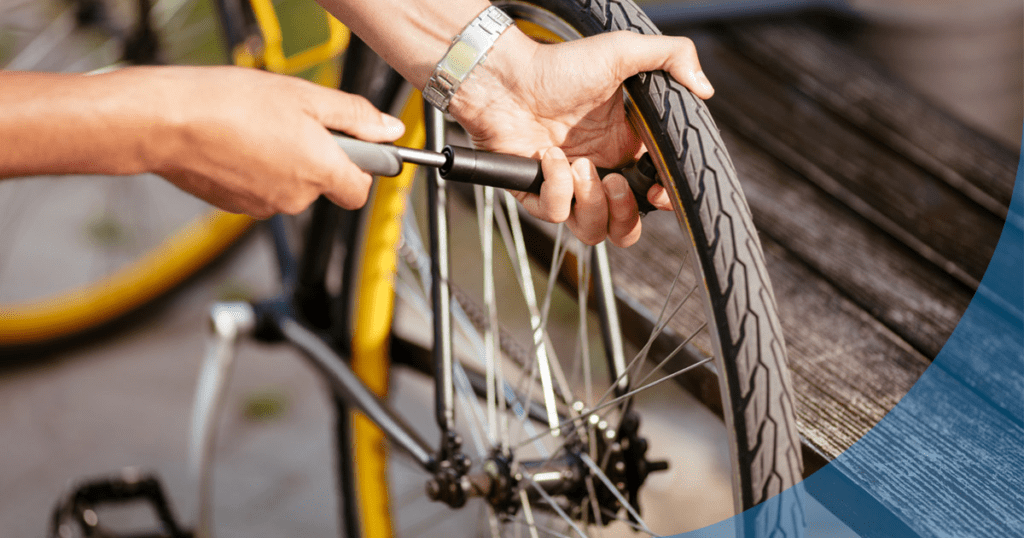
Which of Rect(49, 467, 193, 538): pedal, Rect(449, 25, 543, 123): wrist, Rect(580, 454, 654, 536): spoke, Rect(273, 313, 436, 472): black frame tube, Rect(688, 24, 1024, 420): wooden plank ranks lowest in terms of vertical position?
Rect(49, 467, 193, 538): pedal

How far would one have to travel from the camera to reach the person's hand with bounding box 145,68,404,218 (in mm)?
561

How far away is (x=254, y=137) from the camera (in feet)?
1.89

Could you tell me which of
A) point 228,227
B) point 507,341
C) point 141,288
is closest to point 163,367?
point 141,288

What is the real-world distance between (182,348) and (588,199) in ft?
4.92

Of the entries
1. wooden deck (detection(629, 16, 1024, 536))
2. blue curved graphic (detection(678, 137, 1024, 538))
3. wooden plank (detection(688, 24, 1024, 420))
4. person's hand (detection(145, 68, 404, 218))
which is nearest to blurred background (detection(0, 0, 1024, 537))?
wooden deck (detection(629, 16, 1024, 536))

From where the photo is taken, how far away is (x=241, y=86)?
1.90ft

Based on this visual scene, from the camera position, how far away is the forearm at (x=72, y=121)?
0.53 meters

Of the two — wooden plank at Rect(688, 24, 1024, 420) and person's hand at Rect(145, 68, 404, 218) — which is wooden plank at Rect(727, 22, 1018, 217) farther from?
person's hand at Rect(145, 68, 404, 218)

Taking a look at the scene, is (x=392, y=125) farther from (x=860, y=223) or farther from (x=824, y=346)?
(x=860, y=223)

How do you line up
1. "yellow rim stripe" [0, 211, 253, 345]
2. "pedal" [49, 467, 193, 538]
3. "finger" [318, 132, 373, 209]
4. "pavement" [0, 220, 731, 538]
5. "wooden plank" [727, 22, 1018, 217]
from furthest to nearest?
1. "yellow rim stripe" [0, 211, 253, 345]
2. "pavement" [0, 220, 731, 538]
3. "wooden plank" [727, 22, 1018, 217]
4. "pedal" [49, 467, 193, 538]
5. "finger" [318, 132, 373, 209]

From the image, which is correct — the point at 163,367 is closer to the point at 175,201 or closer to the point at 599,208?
the point at 175,201

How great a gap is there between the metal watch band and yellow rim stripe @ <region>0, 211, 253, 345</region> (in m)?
1.38

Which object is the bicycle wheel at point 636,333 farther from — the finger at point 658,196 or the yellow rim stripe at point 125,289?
the yellow rim stripe at point 125,289

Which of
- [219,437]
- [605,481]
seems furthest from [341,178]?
[219,437]
